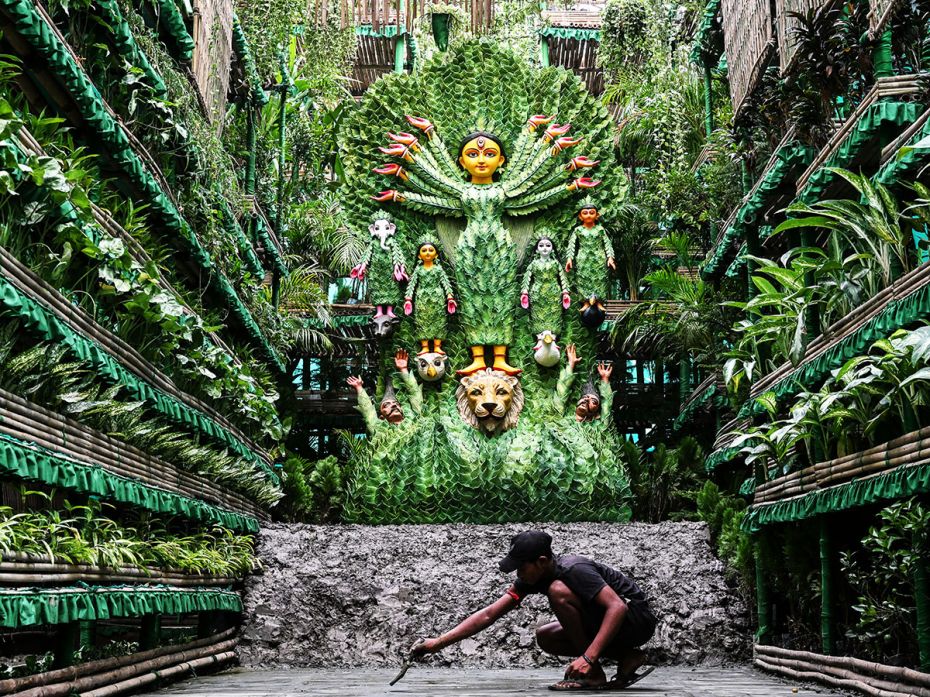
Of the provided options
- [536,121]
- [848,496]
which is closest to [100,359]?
[848,496]

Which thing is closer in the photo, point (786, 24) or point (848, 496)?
point (848, 496)

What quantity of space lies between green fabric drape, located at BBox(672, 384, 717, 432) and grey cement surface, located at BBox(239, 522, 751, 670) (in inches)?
137

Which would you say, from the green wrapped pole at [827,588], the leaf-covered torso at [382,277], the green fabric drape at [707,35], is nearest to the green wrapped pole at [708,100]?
Answer: the green fabric drape at [707,35]

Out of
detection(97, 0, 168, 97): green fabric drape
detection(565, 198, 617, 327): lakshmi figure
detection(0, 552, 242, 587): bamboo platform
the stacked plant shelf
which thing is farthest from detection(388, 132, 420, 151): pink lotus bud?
detection(0, 552, 242, 587): bamboo platform

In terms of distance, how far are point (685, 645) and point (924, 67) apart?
5145 millimetres

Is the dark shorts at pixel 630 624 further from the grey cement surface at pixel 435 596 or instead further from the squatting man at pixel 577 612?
the grey cement surface at pixel 435 596

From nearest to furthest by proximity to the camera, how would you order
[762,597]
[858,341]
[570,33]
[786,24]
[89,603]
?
[89,603] < [858,341] < [762,597] < [786,24] < [570,33]

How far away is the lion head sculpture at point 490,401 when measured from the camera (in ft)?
49.8

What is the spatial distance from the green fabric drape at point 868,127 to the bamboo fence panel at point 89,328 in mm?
5033

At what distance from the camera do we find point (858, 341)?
6.81 metres

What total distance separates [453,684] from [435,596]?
335 centimetres

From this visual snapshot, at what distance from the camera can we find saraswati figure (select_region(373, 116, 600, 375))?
1605 cm

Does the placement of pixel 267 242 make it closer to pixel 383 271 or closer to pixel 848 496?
pixel 383 271

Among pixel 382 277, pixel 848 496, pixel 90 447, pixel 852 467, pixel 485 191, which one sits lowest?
pixel 848 496
